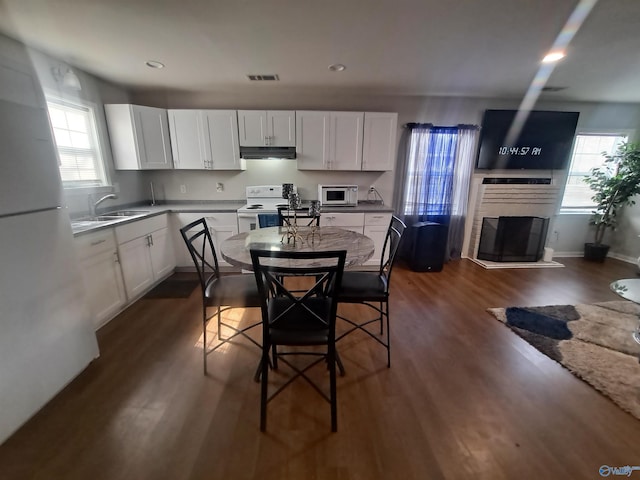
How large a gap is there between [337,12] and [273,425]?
2653 millimetres

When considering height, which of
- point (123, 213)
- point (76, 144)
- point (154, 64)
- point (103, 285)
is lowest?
point (103, 285)

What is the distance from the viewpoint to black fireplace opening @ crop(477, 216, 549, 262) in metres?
4.20

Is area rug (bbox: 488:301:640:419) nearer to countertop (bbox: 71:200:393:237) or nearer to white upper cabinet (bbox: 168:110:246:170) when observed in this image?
countertop (bbox: 71:200:393:237)

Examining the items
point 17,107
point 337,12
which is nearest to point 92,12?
point 17,107

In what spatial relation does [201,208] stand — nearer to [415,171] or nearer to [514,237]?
[415,171]

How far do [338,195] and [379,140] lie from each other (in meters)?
0.97

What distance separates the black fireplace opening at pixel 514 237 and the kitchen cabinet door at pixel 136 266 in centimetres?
486

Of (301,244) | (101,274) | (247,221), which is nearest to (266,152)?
(247,221)

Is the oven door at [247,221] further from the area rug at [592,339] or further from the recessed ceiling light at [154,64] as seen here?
the area rug at [592,339]

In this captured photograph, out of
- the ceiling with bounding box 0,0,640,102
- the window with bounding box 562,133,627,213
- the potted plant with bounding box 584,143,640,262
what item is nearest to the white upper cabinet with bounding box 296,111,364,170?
the ceiling with bounding box 0,0,640,102

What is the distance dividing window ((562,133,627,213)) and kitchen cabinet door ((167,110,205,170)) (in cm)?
593

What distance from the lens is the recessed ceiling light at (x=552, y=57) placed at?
238 cm

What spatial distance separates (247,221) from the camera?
3.52 meters

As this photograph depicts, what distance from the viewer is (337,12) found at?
1.76 metres
